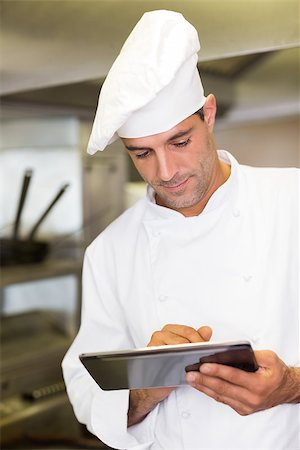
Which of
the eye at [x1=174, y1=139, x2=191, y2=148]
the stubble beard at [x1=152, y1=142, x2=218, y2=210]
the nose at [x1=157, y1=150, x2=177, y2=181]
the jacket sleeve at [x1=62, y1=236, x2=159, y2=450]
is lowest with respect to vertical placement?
the jacket sleeve at [x1=62, y1=236, x2=159, y2=450]

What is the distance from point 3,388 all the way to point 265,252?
4.02 ft

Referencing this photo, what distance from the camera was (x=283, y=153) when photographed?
157 centimetres

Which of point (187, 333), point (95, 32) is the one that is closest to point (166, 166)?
point (187, 333)

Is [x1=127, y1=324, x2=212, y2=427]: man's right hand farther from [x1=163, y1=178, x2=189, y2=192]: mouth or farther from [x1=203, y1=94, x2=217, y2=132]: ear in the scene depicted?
[x1=203, y1=94, x2=217, y2=132]: ear

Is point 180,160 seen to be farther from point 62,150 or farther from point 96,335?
point 62,150

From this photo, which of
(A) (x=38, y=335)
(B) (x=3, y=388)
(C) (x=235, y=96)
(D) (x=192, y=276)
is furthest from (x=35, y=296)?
(D) (x=192, y=276)

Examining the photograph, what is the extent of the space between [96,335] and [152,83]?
55 cm

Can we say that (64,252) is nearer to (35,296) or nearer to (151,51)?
A: (35,296)

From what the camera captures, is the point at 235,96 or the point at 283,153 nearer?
the point at 283,153

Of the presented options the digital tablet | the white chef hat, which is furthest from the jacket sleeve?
the white chef hat

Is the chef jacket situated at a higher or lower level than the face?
lower

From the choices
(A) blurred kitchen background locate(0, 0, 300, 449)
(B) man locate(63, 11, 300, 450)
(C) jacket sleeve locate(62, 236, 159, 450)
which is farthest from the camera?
(A) blurred kitchen background locate(0, 0, 300, 449)

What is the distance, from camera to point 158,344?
0.96m

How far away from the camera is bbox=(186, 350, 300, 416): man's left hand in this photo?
0.87 meters
